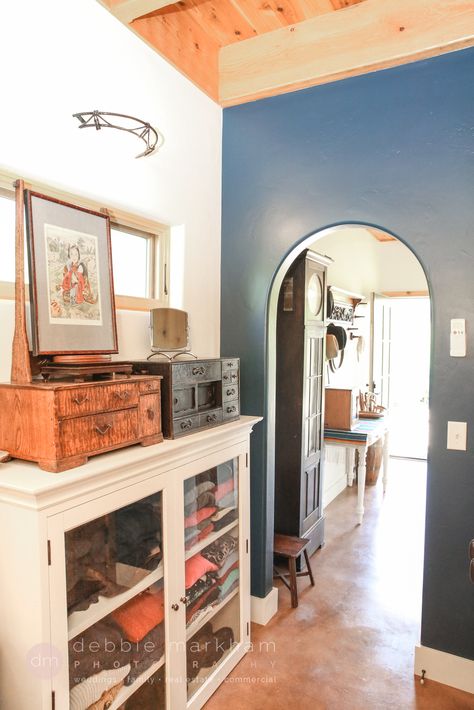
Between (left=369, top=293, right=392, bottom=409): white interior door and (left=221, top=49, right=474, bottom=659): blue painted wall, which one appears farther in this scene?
(left=369, top=293, right=392, bottom=409): white interior door

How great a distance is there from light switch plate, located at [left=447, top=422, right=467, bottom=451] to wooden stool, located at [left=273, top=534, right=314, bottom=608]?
122 centimetres

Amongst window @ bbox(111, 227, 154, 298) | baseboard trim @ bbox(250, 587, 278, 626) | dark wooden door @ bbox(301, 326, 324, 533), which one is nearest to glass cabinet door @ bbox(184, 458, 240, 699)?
baseboard trim @ bbox(250, 587, 278, 626)

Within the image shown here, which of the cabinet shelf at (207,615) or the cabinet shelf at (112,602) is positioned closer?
the cabinet shelf at (112,602)

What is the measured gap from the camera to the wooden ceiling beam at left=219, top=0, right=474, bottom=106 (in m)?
2.11

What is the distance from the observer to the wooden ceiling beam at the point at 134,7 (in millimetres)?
1881

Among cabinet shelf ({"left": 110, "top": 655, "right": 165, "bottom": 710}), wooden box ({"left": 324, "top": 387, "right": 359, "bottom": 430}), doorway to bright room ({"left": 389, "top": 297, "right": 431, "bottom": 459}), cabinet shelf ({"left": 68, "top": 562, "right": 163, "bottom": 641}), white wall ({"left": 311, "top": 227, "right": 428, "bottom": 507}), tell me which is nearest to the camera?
cabinet shelf ({"left": 68, "top": 562, "right": 163, "bottom": 641})

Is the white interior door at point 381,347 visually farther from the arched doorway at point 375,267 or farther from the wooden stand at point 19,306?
the wooden stand at point 19,306

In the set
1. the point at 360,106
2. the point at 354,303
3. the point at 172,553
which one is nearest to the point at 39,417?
the point at 172,553

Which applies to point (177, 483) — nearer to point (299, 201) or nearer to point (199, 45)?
point (299, 201)

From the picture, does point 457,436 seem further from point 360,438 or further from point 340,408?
point 340,408

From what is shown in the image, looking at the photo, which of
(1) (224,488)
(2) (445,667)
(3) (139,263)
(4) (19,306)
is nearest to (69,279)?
(4) (19,306)

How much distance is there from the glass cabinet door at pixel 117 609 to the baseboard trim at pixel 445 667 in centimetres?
125

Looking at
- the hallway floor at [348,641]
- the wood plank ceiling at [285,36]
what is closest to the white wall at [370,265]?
the wood plank ceiling at [285,36]

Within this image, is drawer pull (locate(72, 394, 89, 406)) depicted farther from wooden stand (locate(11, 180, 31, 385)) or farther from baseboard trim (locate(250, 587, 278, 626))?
baseboard trim (locate(250, 587, 278, 626))
